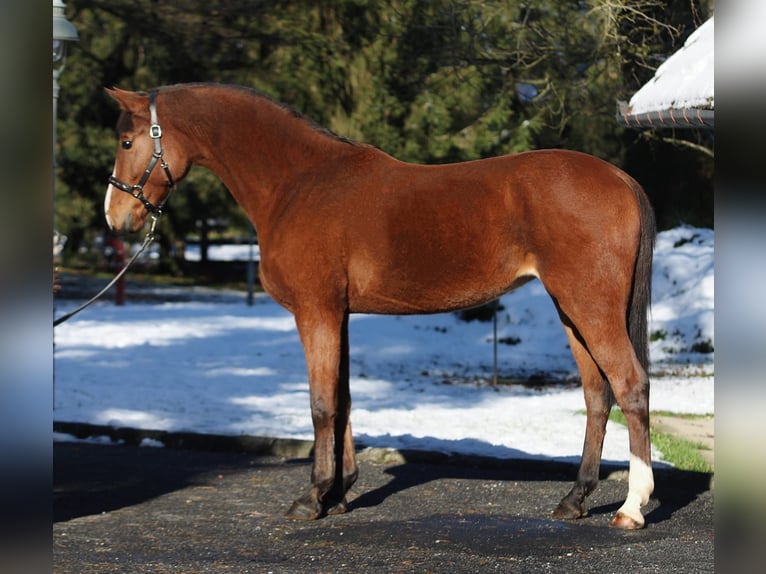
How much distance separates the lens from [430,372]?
44.3 ft

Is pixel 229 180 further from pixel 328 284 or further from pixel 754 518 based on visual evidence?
pixel 754 518

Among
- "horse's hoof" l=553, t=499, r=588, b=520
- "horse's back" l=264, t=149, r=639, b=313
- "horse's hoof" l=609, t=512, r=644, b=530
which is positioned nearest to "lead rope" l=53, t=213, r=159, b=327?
"horse's back" l=264, t=149, r=639, b=313

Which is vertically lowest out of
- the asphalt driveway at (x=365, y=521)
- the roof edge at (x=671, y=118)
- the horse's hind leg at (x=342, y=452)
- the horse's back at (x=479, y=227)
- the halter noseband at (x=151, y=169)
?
the asphalt driveway at (x=365, y=521)

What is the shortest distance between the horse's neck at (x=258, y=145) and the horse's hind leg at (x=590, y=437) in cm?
197

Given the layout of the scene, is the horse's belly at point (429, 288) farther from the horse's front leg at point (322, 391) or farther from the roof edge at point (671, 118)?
the roof edge at point (671, 118)

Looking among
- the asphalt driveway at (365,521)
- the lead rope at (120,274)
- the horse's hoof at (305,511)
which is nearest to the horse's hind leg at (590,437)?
the asphalt driveway at (365,521)

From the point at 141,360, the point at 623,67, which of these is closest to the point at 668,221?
the point at 623,67

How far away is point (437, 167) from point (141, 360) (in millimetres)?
8236

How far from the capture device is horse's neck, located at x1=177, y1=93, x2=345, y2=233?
244 inches

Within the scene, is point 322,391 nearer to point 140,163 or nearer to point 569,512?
point 569,512

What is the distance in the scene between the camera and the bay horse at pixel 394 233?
5492 mm

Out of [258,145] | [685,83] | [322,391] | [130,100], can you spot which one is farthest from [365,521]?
[685,83]

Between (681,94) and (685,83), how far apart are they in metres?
0.15

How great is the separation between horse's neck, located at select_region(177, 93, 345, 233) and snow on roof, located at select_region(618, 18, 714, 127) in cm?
202
